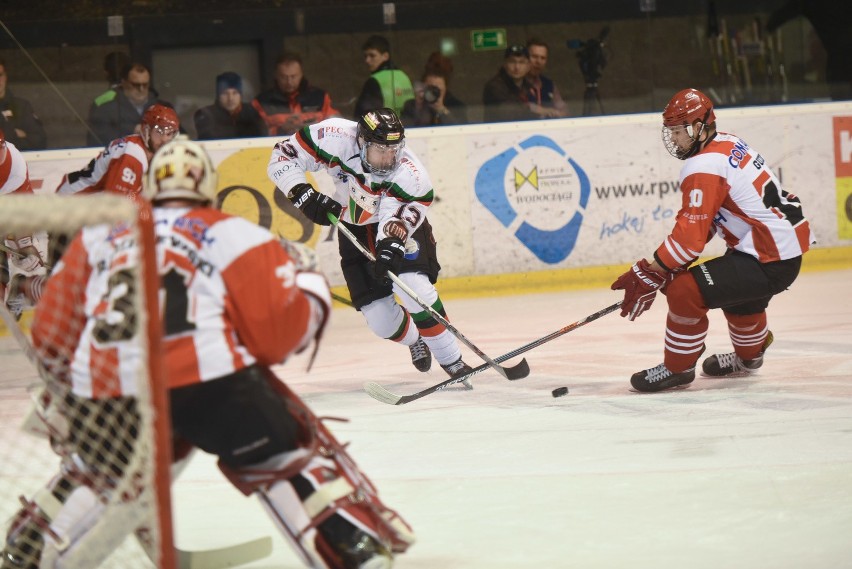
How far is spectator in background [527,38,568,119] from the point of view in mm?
7297

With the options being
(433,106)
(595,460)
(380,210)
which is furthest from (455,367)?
(433,106)

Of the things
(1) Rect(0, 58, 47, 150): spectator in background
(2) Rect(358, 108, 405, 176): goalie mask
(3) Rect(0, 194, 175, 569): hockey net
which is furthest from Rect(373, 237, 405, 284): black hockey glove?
(1) Rect(0, 58, 47, 150): spectator in background

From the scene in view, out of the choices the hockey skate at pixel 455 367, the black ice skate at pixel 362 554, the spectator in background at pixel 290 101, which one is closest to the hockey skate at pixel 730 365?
the hockey skate at pixel 455 367

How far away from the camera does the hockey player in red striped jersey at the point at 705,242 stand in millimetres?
4234

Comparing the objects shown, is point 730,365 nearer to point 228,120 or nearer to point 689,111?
point 689,111

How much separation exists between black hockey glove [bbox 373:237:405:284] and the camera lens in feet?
9.02

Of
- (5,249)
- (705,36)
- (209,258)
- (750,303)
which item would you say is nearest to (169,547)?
(209,258)

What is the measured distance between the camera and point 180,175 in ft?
7.55

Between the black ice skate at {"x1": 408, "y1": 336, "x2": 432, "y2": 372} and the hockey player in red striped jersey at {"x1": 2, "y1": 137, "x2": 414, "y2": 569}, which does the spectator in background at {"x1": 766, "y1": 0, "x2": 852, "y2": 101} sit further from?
the hockey player in red striped jersey at {"x1": 2, "y1": 137, "x2": 414, "y2": 569}

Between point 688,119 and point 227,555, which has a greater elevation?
point 688,119

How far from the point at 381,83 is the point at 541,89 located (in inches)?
36.3

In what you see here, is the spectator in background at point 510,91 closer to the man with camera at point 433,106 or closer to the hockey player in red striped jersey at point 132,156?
the man with camera at point 433,106

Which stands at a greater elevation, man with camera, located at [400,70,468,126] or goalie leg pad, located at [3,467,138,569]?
man with camera, located at [400,70,468,126]

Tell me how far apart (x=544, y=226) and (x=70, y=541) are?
202 inches
